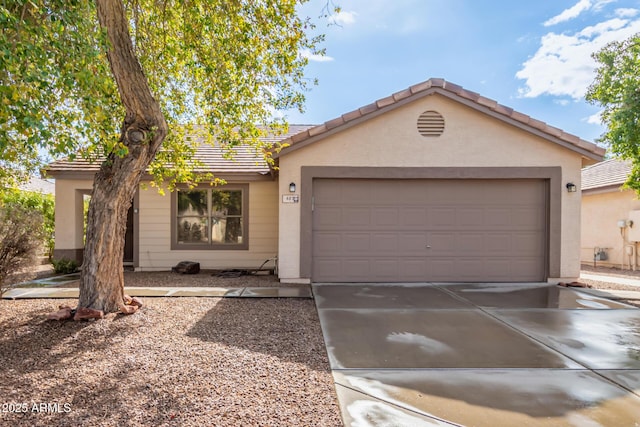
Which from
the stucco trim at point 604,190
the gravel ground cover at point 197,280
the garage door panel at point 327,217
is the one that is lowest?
the gravel ground cover at point 197,280

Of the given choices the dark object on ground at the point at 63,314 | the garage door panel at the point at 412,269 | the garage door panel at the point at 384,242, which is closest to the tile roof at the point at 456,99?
the garage door panel at the point at 384,242

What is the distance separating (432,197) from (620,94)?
15.3 ft

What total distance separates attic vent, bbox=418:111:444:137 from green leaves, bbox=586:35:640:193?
148 inches

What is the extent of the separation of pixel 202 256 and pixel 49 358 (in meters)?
6.75

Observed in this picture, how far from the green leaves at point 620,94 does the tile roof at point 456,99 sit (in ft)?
1.89

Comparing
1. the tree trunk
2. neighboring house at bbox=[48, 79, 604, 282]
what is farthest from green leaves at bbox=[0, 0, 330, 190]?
neighboring house at bbox=[48, 79, 604, 282]

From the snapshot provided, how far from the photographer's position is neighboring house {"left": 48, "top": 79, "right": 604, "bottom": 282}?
8352 millimetres

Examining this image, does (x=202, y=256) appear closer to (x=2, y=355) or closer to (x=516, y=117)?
(x=2, y=355)

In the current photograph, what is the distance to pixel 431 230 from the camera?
340 inches

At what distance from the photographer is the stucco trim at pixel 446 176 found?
8344 millimetres

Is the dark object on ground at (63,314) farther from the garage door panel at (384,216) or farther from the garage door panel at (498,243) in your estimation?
the garage door panel at (498,243)

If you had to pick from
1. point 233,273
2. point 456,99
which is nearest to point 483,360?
point 456,99

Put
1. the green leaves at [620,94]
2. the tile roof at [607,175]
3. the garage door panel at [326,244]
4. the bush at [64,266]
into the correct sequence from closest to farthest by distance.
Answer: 1. the green leaves at [620,94]
2. the garage door panel at [326,244]
3. the bush at [64,266]
4. the tile roof at [607,175]

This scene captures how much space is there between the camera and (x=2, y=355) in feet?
12.9
